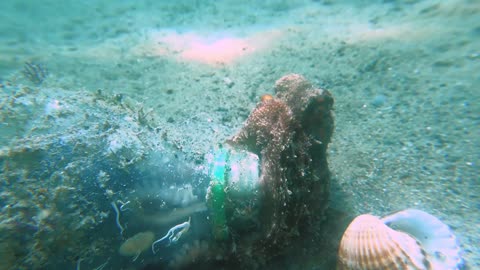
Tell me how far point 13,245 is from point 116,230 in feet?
2.14

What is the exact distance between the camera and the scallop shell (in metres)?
1.99

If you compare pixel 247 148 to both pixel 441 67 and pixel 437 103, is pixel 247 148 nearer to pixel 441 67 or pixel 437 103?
pixel 437 103

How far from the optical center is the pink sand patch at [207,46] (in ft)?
19.1

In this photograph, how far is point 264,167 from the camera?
2.36 metres

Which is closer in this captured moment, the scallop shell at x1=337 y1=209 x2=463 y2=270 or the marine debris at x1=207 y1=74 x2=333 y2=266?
Result: the scallop shell at x1=337 y1=209 x2=463 y2=270

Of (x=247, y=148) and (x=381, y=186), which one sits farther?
(x=381, y=186)

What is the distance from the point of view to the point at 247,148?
9.02 ft

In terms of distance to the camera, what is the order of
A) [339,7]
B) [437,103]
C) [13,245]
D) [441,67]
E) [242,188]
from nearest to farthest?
[13,245]
[242,188]
[437,103]
[441,67]
[339,7]

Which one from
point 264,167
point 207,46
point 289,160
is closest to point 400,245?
point 289,160

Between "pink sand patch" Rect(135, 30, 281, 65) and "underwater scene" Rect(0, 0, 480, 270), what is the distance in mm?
993

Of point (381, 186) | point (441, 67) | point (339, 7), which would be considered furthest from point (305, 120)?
point (339, 7)

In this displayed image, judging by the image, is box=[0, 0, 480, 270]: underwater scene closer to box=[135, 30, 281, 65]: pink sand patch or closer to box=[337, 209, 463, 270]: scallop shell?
box=[337, 209, 463, 270]: scallop shell

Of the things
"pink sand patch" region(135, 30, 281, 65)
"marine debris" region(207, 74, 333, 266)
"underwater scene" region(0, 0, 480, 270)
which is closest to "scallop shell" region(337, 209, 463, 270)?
"underwater scene" region(0, 0, 480, 270)

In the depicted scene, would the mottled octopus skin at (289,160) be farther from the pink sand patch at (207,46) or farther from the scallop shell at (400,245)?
the pink sand patch at (207,46)
